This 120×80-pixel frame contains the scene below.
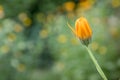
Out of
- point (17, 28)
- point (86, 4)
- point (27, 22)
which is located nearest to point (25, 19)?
point (27, 22)

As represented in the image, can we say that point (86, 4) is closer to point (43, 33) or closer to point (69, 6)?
point (69, 6)

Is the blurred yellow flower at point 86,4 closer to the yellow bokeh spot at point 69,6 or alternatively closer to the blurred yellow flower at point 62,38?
the yellow bokeh spot at point 69,6

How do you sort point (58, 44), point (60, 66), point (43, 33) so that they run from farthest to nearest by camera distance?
point (43, 33)
point (58, 44)
point (60, 66)

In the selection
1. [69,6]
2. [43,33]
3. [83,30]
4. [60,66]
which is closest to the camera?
[83,30]

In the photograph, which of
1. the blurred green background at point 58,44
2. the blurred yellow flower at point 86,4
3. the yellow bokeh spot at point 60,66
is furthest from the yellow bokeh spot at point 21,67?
the blurred yellow flower at point 86,4

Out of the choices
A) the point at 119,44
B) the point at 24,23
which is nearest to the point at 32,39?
the point at 24,23

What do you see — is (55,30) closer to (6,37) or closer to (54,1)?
(6,37)

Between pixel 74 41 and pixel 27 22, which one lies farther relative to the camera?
pixel 27 22
